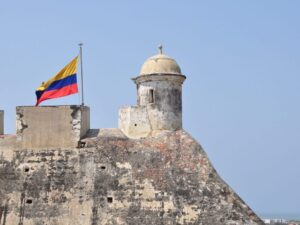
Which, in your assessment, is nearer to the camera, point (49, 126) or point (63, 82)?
point (49, 126)

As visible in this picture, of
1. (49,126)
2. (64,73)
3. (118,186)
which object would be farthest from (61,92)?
(118,186)

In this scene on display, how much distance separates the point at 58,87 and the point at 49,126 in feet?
5.53

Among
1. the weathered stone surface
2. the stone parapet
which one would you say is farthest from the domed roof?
the stone parapet

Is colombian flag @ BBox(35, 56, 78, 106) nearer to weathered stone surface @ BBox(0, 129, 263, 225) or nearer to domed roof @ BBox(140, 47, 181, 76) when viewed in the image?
weathered stone surface @ BBox(0, 129, 263, 225)

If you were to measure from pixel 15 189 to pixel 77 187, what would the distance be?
2.28 metres

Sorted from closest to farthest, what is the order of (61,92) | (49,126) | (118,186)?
(118,186)
(49,126)
(61,92)

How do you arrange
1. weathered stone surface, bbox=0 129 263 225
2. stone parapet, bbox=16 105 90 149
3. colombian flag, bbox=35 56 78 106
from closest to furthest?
weathered stone surface, bbox=0 129 263 225 < stone parapet, bbox=16 105 90 149 < colombian flag, bbox=35 56 78 106

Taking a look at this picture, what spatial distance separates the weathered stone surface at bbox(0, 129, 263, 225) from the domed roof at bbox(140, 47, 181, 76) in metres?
2.59

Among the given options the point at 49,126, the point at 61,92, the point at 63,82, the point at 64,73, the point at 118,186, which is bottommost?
the point at 118,186

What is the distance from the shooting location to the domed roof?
2234 centimetres

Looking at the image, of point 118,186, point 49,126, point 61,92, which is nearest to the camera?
point 118,186

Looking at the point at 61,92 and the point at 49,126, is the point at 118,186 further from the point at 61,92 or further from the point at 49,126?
the point at 61,92

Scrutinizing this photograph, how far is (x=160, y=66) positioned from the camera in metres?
22.4

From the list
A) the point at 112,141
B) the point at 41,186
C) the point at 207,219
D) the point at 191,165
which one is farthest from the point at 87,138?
the point at 207,219
